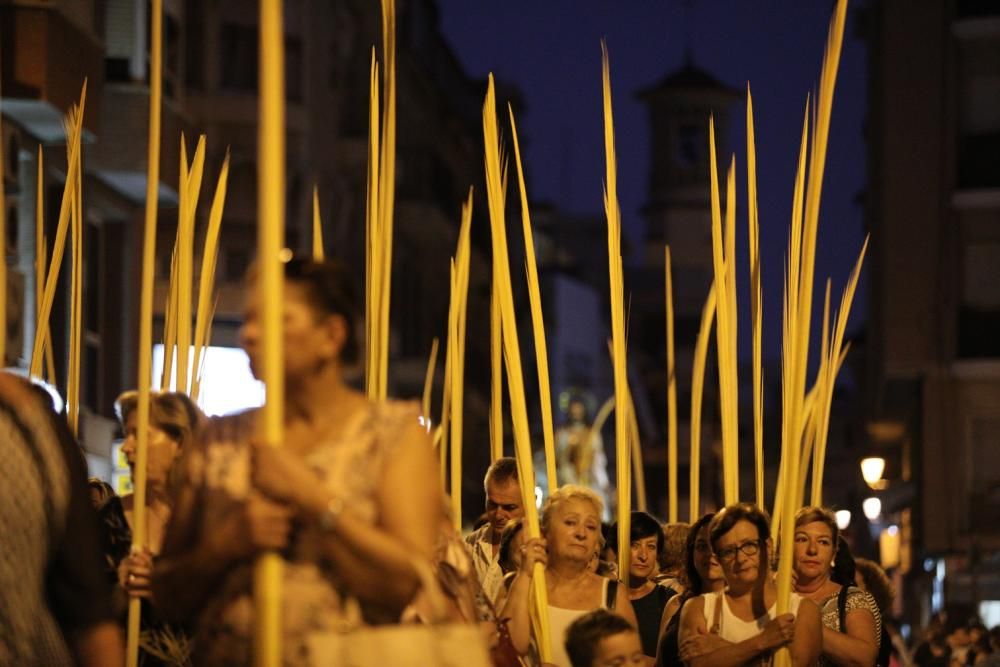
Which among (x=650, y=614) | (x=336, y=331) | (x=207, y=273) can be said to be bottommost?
(x=650, y=614)

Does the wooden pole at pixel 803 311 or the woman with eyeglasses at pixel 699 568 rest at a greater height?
the wooden pole at pixel 803 311

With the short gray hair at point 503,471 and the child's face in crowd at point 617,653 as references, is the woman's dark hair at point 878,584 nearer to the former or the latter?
the short gray hair at point 503,471

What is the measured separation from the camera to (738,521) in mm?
7520

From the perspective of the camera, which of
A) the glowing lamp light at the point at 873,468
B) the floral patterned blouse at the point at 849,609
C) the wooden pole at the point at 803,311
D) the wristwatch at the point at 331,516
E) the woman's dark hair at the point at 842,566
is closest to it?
the wristwatch at the point at 331,516

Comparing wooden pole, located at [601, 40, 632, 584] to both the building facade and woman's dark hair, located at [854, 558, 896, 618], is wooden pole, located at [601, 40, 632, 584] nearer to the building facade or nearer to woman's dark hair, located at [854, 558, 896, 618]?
woman's dark hair, located at [854, 558, 896, 618]

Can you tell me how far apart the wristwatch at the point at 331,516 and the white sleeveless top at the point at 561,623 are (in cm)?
305

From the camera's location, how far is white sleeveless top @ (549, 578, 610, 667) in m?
7.34

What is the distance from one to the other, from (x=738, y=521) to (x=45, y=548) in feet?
11.2

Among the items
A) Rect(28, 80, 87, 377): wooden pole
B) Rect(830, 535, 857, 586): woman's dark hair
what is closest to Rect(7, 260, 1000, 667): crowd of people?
Rect(28, 80, 87, 377): wooden pole

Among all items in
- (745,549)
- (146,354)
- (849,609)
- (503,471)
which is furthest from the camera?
(503,471)

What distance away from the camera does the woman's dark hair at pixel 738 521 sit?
24.7 ft

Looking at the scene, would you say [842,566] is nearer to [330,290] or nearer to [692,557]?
[692,557]

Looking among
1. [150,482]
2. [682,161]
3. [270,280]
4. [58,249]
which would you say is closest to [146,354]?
[150,482]

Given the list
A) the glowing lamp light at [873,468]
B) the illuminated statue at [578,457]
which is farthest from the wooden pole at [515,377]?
the illuminated statue at [578,457]
